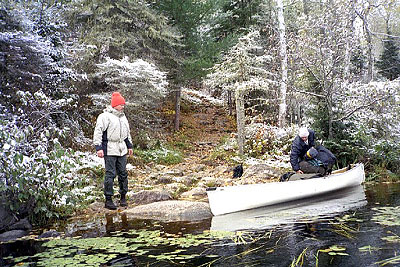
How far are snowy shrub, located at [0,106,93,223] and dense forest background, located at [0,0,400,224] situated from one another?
0.02 m

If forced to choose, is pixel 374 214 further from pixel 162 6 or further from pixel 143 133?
pixel 162 6

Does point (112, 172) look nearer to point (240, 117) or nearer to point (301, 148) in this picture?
point (301, 148)

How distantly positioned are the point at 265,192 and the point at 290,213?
0.63 metres

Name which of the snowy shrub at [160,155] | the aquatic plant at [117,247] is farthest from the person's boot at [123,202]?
the snowy shrub at [160,155]

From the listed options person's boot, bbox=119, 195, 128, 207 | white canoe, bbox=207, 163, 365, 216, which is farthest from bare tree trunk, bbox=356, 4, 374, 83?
person's boot, bbox=119, 195, 128, 207

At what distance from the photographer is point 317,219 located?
18.4 ft

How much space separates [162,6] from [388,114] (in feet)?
33.4

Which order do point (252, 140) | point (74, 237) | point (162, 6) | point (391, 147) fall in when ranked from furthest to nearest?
point (162, 6)
point (252, 140)
point (391, 147)
point (74, 237)

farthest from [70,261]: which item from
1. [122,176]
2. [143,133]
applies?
[143,133]

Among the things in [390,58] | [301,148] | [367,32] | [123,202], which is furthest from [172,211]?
[390,58]

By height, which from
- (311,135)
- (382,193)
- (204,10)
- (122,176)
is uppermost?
→ (204,10)

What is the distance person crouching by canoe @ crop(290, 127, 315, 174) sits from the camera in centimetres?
786

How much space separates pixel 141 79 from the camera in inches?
441

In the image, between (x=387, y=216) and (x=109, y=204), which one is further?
(x=109, y=204)
